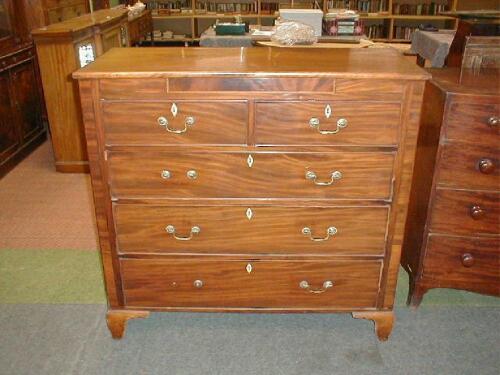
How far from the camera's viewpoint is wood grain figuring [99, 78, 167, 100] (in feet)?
5.11

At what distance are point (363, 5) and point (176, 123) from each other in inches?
248

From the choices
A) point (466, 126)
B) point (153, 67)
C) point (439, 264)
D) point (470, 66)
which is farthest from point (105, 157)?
point (470, 66)

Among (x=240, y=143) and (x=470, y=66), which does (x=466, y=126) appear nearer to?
(x=470, y=66)

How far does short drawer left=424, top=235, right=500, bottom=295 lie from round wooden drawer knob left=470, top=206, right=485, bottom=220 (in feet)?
0.40

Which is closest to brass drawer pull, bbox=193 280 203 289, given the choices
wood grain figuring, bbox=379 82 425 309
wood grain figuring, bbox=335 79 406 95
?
wood grain figuring, bbox=379 82 425 309

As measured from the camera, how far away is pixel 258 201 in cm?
174

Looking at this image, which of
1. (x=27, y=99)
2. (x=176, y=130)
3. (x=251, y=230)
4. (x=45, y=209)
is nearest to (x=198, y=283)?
(x=251, y=230)

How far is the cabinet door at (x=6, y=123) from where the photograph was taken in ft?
12.0

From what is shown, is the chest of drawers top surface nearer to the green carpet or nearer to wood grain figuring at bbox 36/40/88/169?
the green carpet

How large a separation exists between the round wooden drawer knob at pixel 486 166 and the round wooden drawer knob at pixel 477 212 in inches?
6.3

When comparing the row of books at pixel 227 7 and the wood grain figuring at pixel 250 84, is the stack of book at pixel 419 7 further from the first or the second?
the wood grain figuring at pixel 250 84

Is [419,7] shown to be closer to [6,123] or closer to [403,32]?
[403,32]

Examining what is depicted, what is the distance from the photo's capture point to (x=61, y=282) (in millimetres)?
2391

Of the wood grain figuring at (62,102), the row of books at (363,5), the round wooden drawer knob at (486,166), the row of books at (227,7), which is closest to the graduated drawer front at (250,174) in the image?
the round wooden drawer knob at (486,166)
